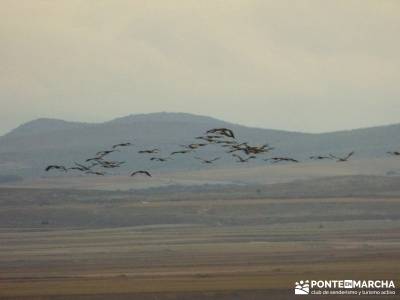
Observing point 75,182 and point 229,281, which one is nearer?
point 229,281

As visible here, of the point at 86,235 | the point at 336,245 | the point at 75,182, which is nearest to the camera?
the point at 336,245

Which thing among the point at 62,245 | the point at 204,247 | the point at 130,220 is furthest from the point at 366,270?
the point at 130,220

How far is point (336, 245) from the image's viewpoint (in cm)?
7850

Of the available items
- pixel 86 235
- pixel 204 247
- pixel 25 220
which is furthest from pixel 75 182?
pixel 204 247

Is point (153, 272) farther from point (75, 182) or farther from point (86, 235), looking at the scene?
point (75, 182)

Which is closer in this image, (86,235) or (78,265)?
(78,265)

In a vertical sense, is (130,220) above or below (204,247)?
above

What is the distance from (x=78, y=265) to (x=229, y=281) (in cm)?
1424

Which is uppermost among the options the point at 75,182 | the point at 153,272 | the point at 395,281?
the point at 75,182

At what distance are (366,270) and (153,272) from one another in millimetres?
9630

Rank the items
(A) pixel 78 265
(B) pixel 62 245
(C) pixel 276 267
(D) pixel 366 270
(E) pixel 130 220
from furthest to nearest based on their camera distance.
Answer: (E) pixel 130 220 → (B) pixel 62 245 → (A) pixel 78 265 → (C) pixel 276 267 → (D) pixel 366 270

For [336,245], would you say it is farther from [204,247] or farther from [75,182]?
[75,182]

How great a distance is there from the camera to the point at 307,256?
70.8 m

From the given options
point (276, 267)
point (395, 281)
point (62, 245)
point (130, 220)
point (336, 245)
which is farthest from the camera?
point (130, 220)
